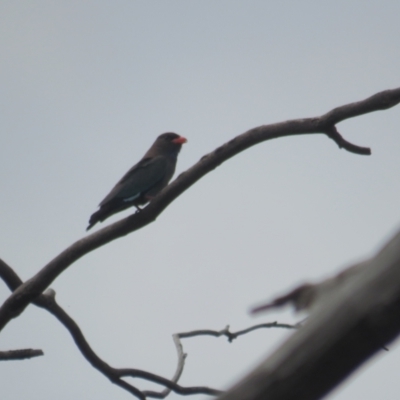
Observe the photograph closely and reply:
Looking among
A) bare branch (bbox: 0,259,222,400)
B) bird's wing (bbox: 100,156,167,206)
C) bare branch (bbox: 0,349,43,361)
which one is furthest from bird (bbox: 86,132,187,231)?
bare branch (bbox: 0,349,43,361)

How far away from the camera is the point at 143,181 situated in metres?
7.99

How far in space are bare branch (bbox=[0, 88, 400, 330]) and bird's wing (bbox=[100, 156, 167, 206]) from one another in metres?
3.64

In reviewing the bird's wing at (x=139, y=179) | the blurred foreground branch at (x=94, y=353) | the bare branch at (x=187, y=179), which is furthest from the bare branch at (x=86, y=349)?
the bird's wing at (x=139, y=179)

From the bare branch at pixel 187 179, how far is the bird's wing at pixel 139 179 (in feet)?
11.9

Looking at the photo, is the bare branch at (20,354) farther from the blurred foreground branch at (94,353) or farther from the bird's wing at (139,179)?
the bird's wing at (139,179)

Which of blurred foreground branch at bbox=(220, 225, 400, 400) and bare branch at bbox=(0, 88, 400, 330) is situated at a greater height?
bare branch at bbox=(0, 88, 400, 330)

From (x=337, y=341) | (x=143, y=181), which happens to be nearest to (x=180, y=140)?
(x=143, y=181)

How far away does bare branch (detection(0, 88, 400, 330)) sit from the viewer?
3496 millimetres

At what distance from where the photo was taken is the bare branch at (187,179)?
3496 mm

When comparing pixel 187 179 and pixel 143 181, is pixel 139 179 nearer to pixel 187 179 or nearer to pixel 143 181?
pixel 143 181

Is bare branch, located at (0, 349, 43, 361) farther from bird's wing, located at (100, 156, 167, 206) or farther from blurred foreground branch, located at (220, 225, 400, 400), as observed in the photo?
bird's wing, located at (100, 156, 167, 206)

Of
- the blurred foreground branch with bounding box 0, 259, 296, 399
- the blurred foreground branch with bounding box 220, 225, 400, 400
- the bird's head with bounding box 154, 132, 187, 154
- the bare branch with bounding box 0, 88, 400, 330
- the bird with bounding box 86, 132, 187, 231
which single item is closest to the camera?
the blurred foreground branch with bounding box 220, 225, 400, 400

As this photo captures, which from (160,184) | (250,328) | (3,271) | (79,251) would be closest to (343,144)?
(250,328)

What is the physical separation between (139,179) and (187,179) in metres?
4.24
